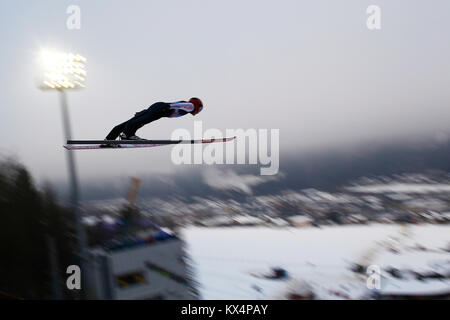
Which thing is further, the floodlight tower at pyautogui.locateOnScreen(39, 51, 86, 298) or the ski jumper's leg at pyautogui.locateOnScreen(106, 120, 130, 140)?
the floodlight tower at pyautogui.locateOnScreen(39, 51, 86, 298)

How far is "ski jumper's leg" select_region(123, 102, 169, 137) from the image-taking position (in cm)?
576

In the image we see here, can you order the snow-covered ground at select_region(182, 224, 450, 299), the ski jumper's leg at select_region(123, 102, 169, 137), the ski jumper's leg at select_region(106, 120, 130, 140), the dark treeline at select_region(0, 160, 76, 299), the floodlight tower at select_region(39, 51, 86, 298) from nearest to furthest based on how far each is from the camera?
the ski jumper's leg at select_region(123, 102, 169, 137)
the ski jumper's leg at select_region(106, 120, 130, 140)
the floodlight tower at select_region(39, 51, 86, 298)
the dark treeline at select_region(0, 160, 76, 299)
the snow-covered ground at select_region(182, 224, 450, 299)

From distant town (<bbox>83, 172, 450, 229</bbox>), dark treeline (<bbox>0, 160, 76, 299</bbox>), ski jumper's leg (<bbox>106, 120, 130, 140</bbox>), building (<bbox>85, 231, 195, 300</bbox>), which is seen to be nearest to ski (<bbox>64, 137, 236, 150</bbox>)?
ski jumper's leg (<bbox>106, 120, 130, 140</bbox>)

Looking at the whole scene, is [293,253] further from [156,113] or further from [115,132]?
[156,113]

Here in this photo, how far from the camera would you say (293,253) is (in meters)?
53.8

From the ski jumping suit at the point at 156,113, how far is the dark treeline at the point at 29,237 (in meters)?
12.8

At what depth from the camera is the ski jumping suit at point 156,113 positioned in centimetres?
577

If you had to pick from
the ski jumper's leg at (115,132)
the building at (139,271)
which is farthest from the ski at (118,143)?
the building at (139,271)

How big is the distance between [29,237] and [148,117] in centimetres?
1777

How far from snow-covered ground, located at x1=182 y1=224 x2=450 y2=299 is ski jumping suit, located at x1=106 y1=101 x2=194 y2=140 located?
31604 mm

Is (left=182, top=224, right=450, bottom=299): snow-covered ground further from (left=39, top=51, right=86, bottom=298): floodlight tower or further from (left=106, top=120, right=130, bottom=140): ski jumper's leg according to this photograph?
(left=106, top=120, right=130, bottom=140): ski jumper's leg

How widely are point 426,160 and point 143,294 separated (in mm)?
49486
